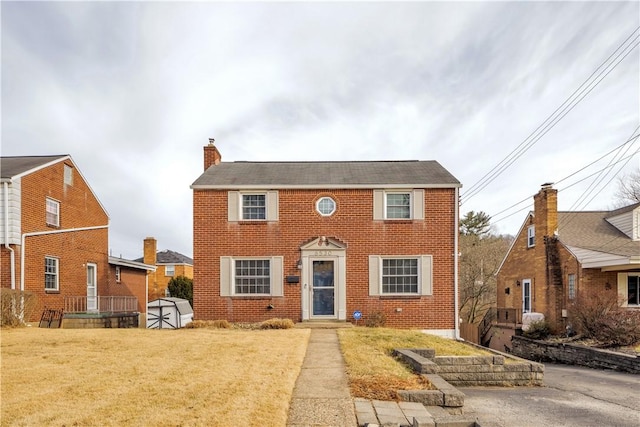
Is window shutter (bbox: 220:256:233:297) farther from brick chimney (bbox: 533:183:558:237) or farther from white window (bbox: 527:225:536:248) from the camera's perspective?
white window (bbox: 527:225:536:248)

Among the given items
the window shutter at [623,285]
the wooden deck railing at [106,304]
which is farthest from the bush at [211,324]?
the window shutter at [623,285]

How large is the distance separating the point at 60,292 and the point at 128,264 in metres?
5.94

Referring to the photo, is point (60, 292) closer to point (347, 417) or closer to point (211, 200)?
point (211, 200)

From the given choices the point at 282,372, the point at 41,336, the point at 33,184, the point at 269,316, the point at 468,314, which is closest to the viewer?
the point at 282,372

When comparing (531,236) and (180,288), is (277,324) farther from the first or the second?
(180,288)

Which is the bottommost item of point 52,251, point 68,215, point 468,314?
point 468,314

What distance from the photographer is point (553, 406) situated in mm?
6625

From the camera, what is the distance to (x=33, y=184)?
15945 millimetres

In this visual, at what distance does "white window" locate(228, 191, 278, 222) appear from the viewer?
1509 cm

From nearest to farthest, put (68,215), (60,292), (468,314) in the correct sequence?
(60,292)
(68,215)
(468,314)

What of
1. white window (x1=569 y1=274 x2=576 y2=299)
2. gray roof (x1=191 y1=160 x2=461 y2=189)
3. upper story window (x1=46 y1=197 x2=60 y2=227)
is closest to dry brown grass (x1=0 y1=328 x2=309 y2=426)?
gray roof (x1=191 y1=160 x2=461 y2=189)

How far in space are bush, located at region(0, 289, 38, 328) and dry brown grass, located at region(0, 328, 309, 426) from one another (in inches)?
125

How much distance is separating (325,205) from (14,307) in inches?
406

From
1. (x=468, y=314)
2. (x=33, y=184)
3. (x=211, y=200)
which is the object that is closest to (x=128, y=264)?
(x=33, y=184)
